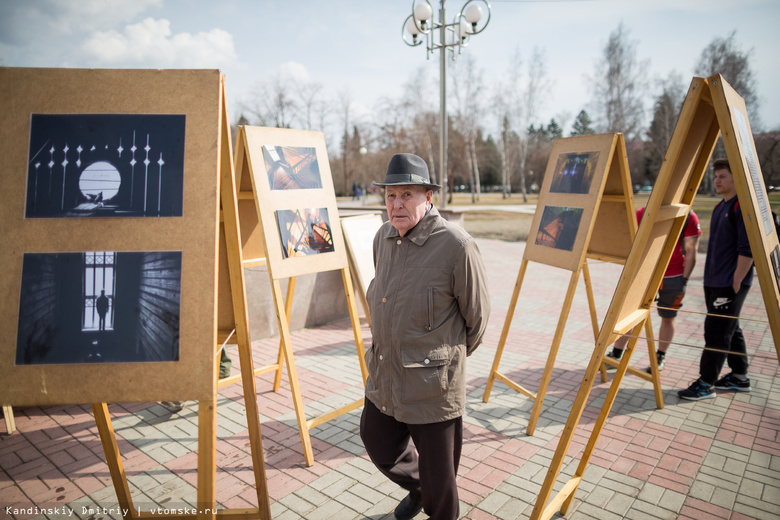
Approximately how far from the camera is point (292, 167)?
3.66m

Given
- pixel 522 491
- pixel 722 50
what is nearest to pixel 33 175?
pixel 522 491

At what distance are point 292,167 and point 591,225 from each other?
2.43m

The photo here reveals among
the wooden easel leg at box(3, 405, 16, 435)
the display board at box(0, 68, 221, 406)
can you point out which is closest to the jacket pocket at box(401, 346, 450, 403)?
the display board at box(0, 68, 221, 406)

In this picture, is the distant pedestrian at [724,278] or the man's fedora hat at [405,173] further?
the distant pedestrian at [724,278]

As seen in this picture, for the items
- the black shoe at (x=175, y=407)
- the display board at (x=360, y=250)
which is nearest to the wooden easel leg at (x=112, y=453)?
the black shoe at (x=175, y=407)

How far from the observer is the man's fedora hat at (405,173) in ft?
8.01

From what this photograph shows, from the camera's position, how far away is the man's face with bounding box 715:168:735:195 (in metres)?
3.97

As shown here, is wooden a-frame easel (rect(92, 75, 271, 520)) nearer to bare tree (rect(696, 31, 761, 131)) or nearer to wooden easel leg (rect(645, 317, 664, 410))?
wooden easel leg (rect(645, 317, 664, 410))

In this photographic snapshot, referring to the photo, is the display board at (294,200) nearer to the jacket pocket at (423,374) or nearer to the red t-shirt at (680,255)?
the jacket pocket at (423,374)

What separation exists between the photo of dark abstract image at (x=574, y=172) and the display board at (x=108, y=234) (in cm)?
300

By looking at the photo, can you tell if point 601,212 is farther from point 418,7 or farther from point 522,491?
point 418,7

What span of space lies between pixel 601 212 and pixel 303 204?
2.88m

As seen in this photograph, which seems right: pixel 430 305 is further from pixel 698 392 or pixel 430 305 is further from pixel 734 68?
pixel 734 68

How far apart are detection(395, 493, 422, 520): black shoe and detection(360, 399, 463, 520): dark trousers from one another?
12 cm
